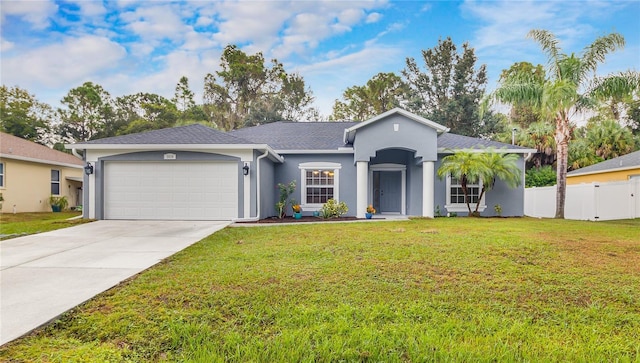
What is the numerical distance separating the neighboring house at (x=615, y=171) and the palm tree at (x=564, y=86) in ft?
12.7

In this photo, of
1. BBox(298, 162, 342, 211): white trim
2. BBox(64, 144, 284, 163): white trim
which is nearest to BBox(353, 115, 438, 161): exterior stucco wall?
BBox(298, 162, 342, 211): white trim

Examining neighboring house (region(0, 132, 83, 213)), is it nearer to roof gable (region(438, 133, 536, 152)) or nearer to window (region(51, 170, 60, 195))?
window (region(51, 170, 60, 195))

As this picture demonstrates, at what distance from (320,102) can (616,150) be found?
23.7m

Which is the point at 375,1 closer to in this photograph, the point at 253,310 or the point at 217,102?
the point at 253,310

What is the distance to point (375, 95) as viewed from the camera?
32281 mm

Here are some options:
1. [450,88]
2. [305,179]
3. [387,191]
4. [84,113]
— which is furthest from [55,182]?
[450,88]

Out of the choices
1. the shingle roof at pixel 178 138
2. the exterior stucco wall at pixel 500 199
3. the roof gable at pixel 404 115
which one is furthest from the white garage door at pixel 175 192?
→ the exterior stucco wall at pixel 500 199

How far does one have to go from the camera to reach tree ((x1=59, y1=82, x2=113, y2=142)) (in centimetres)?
3158

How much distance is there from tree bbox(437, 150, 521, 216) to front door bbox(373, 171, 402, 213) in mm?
2272

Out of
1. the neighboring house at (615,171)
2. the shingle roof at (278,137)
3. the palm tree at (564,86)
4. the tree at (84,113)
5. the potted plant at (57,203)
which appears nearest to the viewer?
the shingle roof at (278,137)

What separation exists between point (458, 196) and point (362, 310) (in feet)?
38.7

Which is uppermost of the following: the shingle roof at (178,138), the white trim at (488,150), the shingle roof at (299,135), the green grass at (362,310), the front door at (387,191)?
the shingle roof at (299,135)

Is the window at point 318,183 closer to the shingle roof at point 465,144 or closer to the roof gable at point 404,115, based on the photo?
the roof gable at point 404,115

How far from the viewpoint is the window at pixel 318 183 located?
45.4 ft
